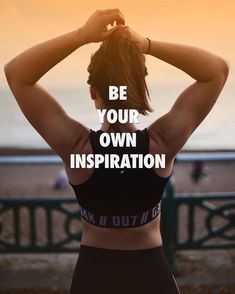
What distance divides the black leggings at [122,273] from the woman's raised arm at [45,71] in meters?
0.28

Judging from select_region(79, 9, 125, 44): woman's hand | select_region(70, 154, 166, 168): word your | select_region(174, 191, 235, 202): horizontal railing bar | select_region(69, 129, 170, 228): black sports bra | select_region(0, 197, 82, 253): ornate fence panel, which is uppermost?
select_region(79, 9, 125, 44): woman's hand

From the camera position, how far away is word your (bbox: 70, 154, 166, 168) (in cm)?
93

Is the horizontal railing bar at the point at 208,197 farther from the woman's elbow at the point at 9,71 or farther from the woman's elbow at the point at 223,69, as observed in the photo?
the woman's elbow at the point at 9,71

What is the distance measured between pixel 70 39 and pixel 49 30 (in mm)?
588

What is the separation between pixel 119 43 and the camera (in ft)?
3.17

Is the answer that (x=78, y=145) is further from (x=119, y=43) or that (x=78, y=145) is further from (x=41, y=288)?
(x=41, y=288)

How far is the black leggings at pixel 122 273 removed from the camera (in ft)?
3.09

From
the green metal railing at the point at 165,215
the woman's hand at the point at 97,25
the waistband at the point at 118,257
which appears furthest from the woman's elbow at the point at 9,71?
the green metal railing at the point at 165,215

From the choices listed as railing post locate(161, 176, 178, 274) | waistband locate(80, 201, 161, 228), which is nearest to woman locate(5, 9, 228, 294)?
waistband locate(80, 201, 161, 228)

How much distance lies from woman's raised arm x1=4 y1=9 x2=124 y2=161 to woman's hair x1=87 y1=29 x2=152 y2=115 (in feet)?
0.13

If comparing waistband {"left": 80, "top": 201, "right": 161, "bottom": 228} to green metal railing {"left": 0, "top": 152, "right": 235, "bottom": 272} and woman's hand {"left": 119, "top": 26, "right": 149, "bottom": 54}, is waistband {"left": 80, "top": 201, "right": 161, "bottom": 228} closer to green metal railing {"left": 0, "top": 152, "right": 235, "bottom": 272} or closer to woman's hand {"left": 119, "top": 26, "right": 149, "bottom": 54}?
woman's hand {"left": 119, "top": 26, "right": 149, "bottom": 54}

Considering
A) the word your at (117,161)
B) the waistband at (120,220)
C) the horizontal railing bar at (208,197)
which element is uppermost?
the word your at (117,161)

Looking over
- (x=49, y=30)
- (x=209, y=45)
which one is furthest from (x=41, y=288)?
(x=209, y=45)

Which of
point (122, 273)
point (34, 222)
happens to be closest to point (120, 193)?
point (122, 273)
